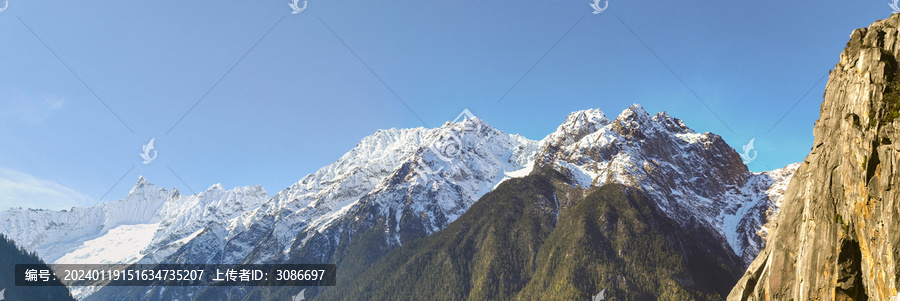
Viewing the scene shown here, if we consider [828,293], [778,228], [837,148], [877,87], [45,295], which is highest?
[45,295]

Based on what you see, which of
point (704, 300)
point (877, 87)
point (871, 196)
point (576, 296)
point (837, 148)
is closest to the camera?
point (871, 196)

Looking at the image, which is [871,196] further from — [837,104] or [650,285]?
[650,285]

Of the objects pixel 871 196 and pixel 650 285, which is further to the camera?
pixel 650 285

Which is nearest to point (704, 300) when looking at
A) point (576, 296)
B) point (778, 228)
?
point (576, 296)

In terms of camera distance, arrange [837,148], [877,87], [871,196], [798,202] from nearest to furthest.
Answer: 1. [871,196]
2. [877,87]
3. [837,148]
4. [798,202]

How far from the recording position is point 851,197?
35938mm

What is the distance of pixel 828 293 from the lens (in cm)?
3603

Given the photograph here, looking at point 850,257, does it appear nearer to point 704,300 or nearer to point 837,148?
point 837,148

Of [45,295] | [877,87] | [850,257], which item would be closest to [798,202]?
[850,257]

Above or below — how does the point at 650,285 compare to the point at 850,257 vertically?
above

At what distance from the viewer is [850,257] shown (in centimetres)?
3553

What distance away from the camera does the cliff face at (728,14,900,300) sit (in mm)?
Answer: 32875

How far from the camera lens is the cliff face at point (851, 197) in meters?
32.9

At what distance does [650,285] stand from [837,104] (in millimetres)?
161035
